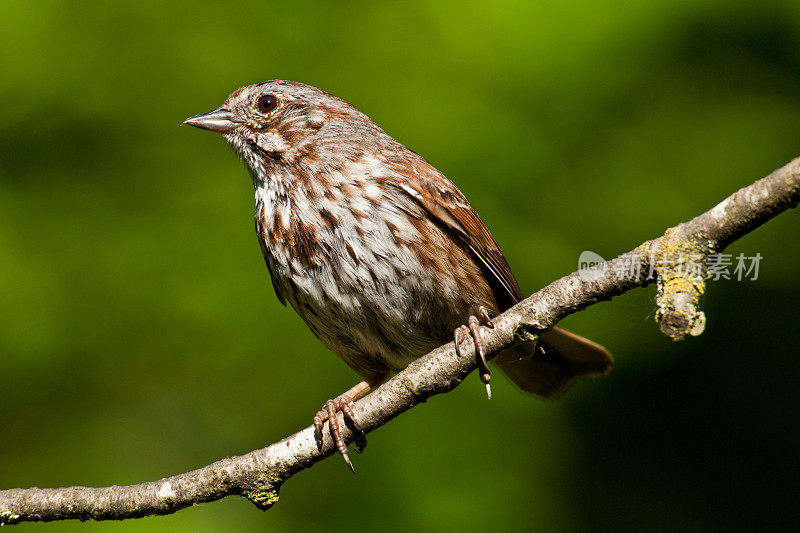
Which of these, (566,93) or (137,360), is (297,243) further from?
(566,93)

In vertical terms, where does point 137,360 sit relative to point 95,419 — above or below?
above

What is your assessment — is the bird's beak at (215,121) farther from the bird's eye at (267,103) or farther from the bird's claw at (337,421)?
the bird's claw at (337,421)

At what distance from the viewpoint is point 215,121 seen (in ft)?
13.4

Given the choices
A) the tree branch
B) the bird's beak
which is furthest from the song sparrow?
the tree branch

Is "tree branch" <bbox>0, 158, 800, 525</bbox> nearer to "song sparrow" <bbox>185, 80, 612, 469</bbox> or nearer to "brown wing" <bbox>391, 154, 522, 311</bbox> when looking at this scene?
"song sparrow" <bbox>185, 80, 612, 469</bbox>

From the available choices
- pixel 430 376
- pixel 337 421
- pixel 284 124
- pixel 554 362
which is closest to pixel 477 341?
pixel 430 376

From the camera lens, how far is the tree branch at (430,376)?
8.54ft

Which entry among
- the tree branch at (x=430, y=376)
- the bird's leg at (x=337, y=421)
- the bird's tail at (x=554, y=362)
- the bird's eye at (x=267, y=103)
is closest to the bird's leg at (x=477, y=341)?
the tree branch at (x=430, y=376)

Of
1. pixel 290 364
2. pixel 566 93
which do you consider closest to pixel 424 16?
pixel 566 93

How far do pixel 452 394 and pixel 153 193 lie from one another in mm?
1545

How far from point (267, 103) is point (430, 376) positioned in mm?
1623

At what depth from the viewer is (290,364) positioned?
4.07 metres

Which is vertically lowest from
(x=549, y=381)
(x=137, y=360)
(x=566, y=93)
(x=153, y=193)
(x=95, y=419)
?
(x=95, y=419)

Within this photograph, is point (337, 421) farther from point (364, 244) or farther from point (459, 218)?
point (459, 218)
